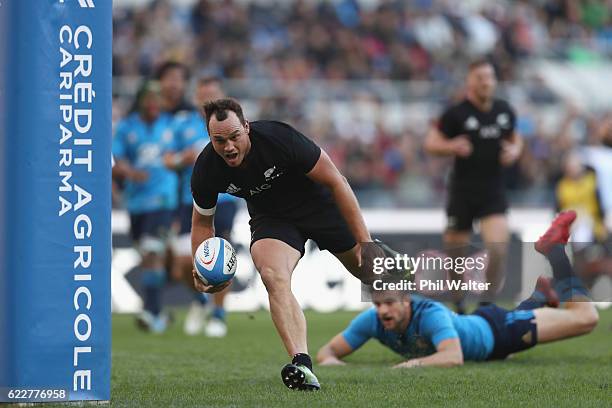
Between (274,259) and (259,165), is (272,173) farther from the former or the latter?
(274,259)

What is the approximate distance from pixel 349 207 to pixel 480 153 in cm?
578

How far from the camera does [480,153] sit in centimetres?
1312

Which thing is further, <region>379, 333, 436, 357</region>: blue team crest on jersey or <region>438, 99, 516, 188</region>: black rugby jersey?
<region>438, 99, 516, 188</region>: black rugby jersey

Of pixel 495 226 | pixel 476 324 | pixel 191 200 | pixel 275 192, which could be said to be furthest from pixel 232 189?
pixel 495 226

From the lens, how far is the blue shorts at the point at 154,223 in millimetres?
13633

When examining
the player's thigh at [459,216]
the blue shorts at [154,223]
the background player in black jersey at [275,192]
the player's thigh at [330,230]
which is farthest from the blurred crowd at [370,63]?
the background player in black jersey at [275,192]

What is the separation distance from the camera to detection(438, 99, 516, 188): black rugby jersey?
13.0 metres

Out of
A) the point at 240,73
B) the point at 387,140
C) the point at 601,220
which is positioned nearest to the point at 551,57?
the point at 387,140

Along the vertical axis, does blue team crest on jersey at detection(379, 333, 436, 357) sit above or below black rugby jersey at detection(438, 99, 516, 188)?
below

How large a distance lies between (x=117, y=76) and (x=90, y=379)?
1488cm

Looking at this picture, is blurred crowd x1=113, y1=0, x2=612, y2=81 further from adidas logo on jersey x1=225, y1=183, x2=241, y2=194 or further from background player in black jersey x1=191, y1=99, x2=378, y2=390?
adidas logo on jersey x1=225, y1=183, x2=241, y2=194

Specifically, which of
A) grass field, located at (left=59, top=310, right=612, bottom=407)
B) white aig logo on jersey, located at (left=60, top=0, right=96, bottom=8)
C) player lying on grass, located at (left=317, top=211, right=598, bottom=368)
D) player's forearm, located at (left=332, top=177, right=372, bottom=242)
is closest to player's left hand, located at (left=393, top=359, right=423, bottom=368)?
player lying on grass, located at (left=317, top=211, right=598, bottom=368)

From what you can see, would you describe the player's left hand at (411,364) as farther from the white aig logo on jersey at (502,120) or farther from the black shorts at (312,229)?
the white aig logo on jersey at (502,120)

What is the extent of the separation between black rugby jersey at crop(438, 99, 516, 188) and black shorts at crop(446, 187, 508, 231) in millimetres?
94
